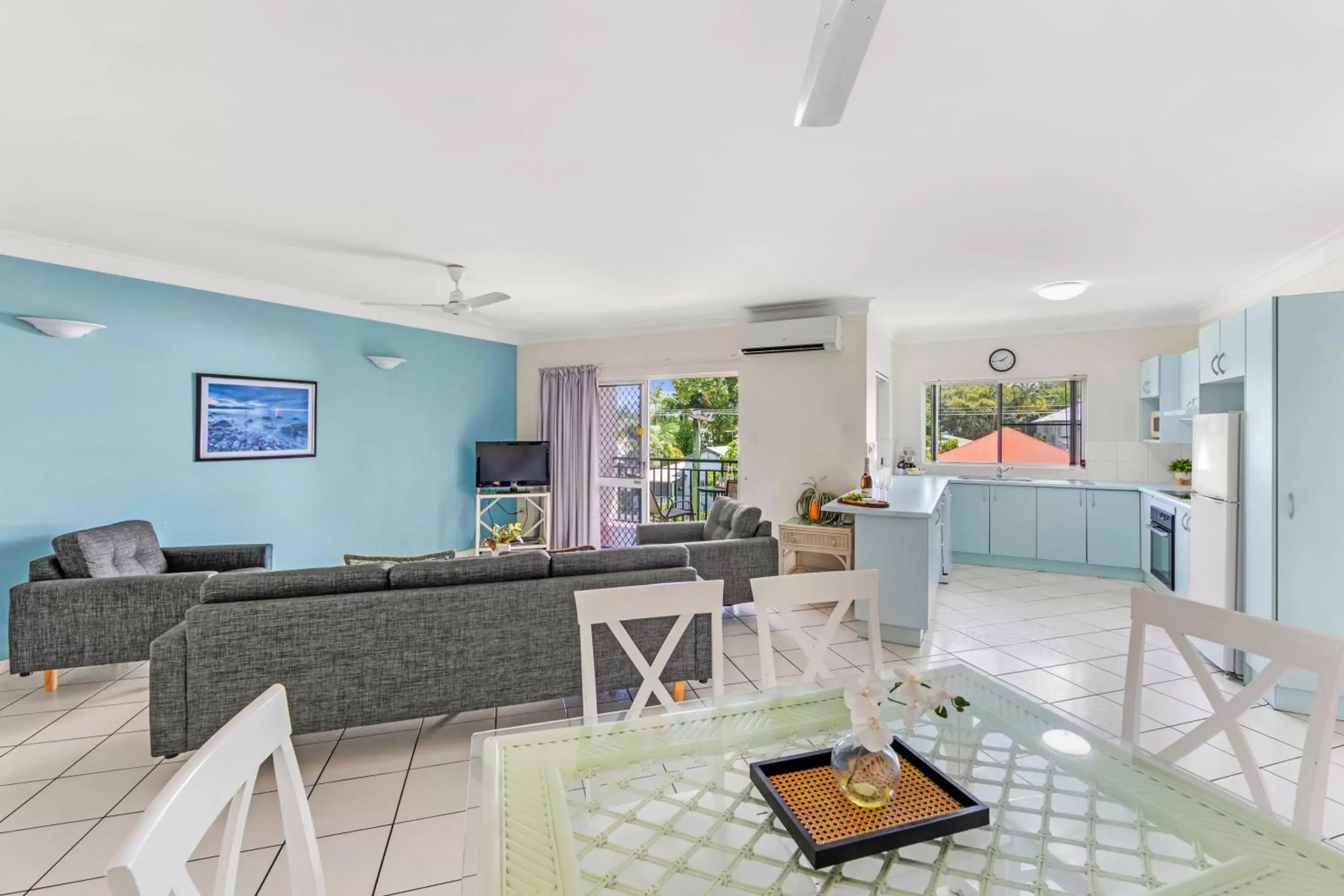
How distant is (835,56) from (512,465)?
17.8ft

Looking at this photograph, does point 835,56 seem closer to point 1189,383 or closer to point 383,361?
point 383,361

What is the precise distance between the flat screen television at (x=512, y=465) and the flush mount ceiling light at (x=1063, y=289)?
4.57 metres

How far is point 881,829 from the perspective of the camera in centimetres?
100

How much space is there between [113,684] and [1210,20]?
522 cm

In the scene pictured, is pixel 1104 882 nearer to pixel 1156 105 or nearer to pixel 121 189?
pixel 1156 105

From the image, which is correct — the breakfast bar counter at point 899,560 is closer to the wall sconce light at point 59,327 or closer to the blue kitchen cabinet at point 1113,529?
the blue kitchen cabinet at point 1113,529

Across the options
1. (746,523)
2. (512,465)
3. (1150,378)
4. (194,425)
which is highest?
(1150,378)

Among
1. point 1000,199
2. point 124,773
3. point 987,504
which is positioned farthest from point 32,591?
point 987,504

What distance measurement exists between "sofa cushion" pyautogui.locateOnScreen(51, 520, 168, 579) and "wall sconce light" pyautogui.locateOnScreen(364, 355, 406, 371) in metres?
2.02

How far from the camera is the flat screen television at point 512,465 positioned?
238 inches

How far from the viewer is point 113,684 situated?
3.16 meters

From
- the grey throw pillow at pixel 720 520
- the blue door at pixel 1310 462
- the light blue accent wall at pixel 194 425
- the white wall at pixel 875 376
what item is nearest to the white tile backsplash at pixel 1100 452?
the white wall at pixel 875 376

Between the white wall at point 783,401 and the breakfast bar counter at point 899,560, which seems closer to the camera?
the breakfast bar counter at point 899,560

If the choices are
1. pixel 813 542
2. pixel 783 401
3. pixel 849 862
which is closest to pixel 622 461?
pixel 783 401
